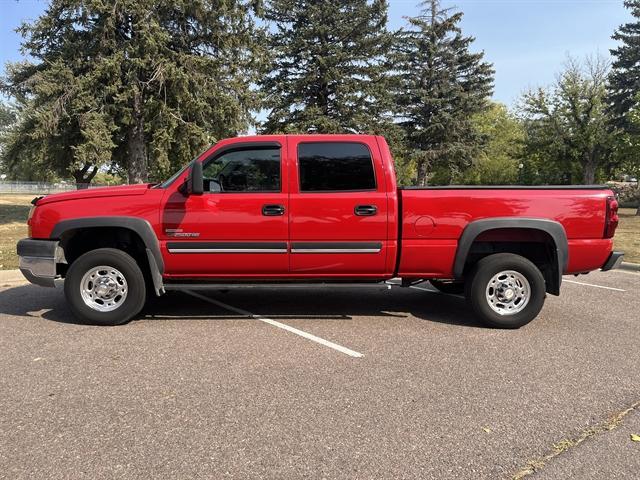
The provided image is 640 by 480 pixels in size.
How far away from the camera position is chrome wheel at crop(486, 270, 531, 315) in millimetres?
5215

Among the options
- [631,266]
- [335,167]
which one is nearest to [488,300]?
[335,167]

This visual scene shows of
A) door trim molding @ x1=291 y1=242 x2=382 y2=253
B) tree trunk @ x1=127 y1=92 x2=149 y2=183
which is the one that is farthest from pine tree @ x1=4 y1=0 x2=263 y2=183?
door trim molding @ x1=291 y1=242 x2=382 y2=253

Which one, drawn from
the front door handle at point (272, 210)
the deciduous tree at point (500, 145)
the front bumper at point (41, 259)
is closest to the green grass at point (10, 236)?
the front bumper at point (41, 259)

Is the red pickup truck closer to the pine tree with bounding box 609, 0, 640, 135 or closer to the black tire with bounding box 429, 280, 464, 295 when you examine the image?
the black tire with bounding box 429, 280, 464, 295

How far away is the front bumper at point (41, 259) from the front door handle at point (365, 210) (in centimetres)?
321

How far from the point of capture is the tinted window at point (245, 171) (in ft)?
17.1

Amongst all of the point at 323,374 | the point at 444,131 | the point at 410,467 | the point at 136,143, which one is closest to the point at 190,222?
the point at 323,374

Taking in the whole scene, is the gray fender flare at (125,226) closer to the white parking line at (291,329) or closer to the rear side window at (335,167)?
the white parking line at (291,329)

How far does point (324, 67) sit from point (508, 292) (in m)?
22.9

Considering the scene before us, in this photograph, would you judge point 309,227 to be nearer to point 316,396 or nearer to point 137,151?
point 316,396

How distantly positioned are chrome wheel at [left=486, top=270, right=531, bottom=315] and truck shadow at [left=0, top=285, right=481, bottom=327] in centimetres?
36

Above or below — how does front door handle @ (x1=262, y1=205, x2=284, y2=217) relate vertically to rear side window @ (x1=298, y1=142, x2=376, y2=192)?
below

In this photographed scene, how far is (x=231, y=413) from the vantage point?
128 inches

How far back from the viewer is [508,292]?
5211mm
